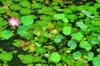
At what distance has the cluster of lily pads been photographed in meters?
2.73

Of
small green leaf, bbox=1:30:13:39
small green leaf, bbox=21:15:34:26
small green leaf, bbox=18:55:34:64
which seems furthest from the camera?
small green leaf, bbox=21:15:34:26

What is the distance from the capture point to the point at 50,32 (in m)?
3.01

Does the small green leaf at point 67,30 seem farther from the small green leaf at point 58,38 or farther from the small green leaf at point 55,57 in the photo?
the small green leaf at point 55,57

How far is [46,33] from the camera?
2.98m

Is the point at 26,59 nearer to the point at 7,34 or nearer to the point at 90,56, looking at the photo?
the point at 7,34

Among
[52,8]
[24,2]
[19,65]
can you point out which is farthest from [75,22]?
[19,65]

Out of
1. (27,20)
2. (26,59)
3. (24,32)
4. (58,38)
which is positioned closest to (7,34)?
(24,32)

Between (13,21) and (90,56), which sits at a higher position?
(13,21)

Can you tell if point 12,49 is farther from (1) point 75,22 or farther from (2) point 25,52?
(1) point 75,22

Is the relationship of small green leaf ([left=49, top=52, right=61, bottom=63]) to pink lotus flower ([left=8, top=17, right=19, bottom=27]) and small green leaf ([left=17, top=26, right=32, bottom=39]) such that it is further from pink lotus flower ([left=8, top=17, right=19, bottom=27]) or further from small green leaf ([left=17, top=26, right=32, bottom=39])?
pink lotus flower ([left=8, top=17, right=19, bottom=27])

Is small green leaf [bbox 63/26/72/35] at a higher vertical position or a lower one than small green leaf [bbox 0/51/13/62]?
higher

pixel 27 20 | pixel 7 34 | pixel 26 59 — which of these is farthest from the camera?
pixel 27 20

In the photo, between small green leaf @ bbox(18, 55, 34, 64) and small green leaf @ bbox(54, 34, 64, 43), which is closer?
small green leaf @ bbox(18, 55, 34, 64)

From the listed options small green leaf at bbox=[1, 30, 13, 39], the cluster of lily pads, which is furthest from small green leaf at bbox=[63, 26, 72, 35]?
small green leaf at bbox=[1, 30, 13, 39]
